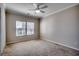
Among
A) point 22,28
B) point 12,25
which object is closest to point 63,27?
point 22,28

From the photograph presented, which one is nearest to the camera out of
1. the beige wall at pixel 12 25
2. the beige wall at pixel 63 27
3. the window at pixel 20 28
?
the window at pixel 20 28

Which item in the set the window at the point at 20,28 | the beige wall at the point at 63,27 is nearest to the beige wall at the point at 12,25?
the window at the point at 20,28

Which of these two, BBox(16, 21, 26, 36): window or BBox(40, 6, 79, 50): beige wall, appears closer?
BBox(16, 21, 26, 36): window

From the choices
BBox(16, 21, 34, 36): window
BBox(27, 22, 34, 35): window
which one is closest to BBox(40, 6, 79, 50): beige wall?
BBox(27, 22, 34, 35): window

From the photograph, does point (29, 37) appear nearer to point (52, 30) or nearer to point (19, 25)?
point (19, 25)

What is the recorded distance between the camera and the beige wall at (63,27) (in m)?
2.87

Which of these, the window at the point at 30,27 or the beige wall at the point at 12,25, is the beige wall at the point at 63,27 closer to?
the window at the point at 30,27

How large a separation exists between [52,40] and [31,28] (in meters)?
1.77

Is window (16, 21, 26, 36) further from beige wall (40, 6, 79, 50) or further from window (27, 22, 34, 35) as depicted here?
beige wall (40, 6, 79, 50)

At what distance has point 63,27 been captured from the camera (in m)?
3.37

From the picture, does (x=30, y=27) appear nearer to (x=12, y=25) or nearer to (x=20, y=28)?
(x=20, y=28)

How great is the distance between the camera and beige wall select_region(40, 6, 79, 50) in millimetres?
2870

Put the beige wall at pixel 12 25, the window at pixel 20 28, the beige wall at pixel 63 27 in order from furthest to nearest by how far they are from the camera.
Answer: the beige wall at pixel 63 27
the beige wall at pixel 12 25
the window at pixel 20 28

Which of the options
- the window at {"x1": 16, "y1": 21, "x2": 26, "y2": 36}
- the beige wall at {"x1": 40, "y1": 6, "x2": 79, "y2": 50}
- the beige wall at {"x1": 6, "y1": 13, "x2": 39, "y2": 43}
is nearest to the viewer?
the window at {"x1": 16, "y1": 21, "x2": 26, "y2": 36}
